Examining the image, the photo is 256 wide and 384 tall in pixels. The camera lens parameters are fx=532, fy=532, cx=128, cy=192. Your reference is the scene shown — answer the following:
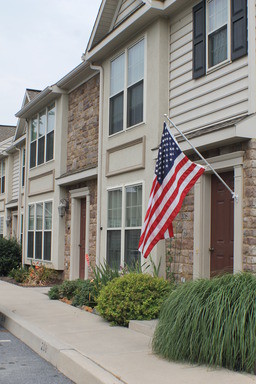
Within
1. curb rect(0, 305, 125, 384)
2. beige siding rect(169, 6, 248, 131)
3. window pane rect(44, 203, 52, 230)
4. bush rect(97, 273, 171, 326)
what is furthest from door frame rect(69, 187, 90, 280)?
bush rect(97, 273, 171, 326)

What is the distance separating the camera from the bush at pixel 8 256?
63.4 feet

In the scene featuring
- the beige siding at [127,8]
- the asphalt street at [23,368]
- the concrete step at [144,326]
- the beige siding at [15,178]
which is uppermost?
the beige siding at [127,8]

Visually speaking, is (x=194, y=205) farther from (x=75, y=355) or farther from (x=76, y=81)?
(x=76, y=81)

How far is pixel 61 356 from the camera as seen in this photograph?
6.37 meters

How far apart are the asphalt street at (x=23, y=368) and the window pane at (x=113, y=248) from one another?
4349mm

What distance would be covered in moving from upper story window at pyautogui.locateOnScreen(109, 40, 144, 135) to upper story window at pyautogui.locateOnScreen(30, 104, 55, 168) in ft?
14.2

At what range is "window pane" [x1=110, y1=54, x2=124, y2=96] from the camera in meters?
12.3

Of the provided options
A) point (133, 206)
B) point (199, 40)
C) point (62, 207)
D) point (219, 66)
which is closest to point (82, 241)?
point (62, 207)

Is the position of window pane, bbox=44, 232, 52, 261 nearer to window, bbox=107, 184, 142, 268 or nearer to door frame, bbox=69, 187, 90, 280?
door frame, bbox=69, 187, 90, 280

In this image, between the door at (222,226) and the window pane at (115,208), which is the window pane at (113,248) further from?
the door at (222,226)

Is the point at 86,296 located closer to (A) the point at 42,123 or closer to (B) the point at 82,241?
(B) the point at 82,241

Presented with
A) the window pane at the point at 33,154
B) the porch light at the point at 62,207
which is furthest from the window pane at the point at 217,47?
the window pane at the point at 33,154

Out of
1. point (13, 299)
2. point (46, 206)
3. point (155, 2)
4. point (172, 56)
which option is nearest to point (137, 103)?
point (172, 56)

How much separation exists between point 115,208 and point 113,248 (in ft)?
3.02
